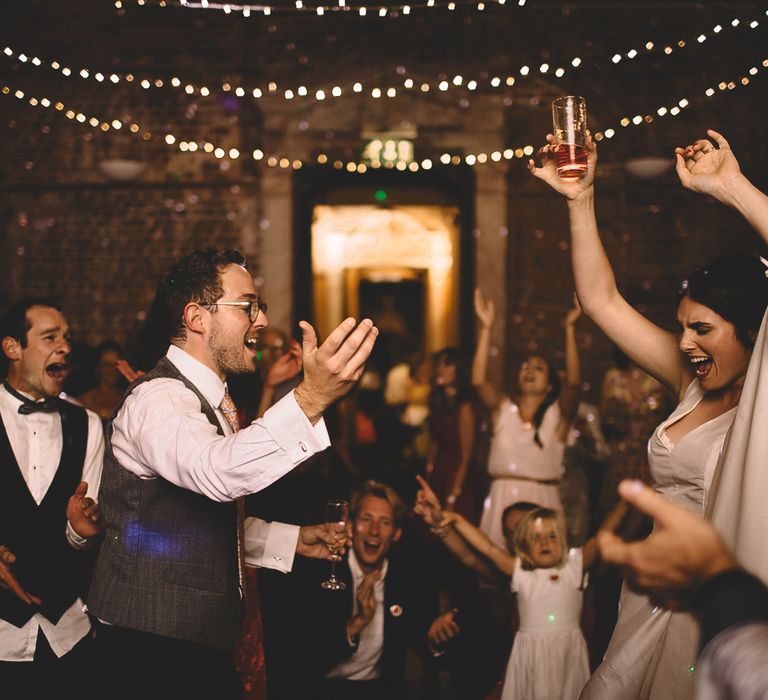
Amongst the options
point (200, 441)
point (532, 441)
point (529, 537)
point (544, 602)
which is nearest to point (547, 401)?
point (532, 441)

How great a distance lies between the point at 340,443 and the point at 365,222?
171 inches

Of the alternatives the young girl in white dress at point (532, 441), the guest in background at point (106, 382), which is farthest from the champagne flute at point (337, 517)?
the guest in background at point (106, 382)

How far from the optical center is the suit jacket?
2.79 m

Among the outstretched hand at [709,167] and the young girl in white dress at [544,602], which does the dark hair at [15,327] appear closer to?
the young girl in white dress at [544,602]

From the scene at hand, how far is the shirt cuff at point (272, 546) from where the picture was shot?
7.64 feet

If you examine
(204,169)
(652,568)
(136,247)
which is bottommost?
(652,568)

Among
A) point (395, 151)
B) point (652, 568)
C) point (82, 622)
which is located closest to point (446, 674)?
point (82, 622)

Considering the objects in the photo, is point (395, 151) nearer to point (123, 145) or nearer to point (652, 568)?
point (123, 145)

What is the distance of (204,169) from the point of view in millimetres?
Result: 6562

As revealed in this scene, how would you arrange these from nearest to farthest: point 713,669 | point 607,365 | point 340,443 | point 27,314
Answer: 1. point 713,669
2. point 27,314
3. point 340,443
4. point 607,365

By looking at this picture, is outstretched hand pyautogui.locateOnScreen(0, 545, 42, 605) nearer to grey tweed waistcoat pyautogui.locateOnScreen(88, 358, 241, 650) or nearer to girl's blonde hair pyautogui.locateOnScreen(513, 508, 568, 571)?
grey tweed waistcoat pyautogui.locateOnScreen(88, 358, 241, 650)

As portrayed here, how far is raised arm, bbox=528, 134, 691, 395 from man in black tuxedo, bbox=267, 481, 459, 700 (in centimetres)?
122

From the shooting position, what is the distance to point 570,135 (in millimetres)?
1992

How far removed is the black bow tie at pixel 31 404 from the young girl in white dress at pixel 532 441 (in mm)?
2406
